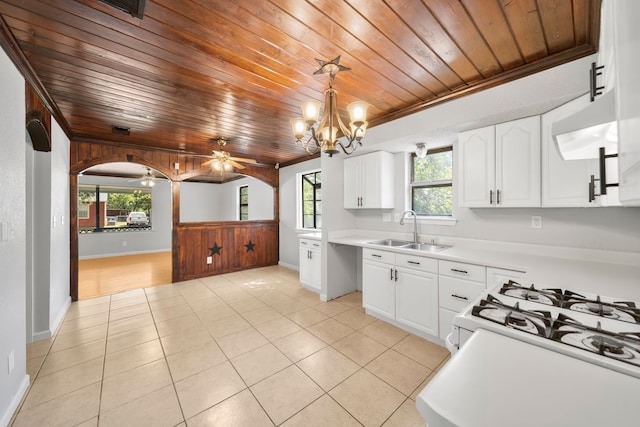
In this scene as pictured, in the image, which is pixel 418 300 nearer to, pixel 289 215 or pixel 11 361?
pixel 11 361

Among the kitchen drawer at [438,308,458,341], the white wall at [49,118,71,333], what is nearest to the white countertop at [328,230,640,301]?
the kitchen drawer at [438,308,458,341]

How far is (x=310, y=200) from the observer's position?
5.30 metres

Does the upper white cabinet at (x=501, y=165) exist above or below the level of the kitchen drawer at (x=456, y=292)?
above

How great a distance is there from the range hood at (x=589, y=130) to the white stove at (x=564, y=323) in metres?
0.69

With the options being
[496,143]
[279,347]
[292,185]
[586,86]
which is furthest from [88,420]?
[292,185]

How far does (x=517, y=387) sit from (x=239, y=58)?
7.46 ft

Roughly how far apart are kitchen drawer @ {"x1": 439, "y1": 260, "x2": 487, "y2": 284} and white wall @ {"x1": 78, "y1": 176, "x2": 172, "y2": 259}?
760 cm

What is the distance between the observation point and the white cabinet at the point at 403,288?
97.2 inches

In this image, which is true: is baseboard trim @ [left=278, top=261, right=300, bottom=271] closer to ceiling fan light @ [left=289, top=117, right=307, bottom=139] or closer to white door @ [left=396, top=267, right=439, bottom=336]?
white door @ [left=396, top=267, right=439, bottom=336]

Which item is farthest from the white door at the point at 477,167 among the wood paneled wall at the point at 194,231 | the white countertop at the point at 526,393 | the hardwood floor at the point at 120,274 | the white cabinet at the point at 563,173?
the hardwood floor at the point at 120,274

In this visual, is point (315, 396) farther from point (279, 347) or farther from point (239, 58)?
point (239, 58)

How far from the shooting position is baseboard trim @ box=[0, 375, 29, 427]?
1538mm

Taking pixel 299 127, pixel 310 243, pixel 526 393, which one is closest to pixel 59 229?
pixel 310 243

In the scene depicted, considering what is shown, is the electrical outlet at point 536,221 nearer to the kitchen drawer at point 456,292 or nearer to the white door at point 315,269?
the kitchen drawer at point 456,292
